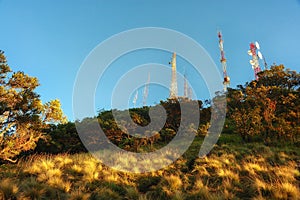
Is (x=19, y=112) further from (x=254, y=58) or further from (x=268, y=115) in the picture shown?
(x=254, y=58)

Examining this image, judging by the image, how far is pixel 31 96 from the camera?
13.7 metres

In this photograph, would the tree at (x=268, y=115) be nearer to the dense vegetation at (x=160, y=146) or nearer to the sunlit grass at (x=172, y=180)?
the dense vegetation at (x=160, y=146)

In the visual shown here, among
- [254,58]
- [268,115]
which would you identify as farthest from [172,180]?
[254,58]

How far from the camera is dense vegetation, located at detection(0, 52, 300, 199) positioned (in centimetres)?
846

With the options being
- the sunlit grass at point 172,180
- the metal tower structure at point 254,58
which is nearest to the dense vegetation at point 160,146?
the sunlit grass at point 172,180

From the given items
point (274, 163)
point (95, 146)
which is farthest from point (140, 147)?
point (274, 163)

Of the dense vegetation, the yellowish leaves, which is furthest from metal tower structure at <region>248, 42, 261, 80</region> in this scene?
the yellowish leaves

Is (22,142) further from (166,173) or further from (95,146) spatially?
(166,173)

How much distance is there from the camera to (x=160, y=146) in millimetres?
16344

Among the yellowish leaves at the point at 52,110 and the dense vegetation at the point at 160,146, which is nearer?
the dense vegetation at the point at 160,146

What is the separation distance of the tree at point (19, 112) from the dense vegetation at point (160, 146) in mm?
47

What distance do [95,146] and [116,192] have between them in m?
8.65

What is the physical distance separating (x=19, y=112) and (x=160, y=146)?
28.0ft

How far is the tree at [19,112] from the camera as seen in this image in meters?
12.8
